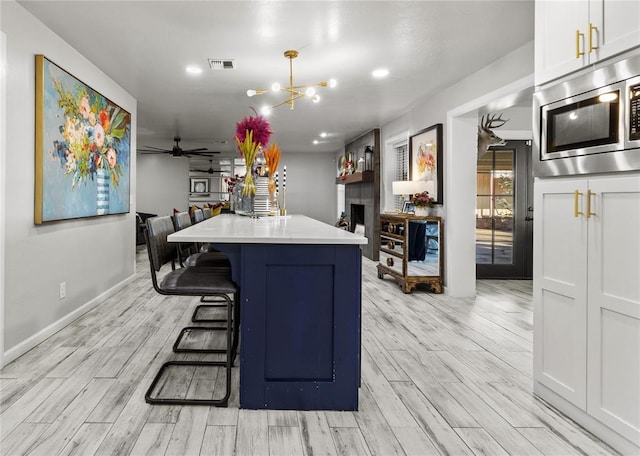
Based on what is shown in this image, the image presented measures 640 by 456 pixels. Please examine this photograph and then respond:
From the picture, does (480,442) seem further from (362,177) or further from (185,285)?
(362,177)

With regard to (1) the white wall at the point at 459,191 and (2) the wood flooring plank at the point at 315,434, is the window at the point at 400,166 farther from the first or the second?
(2) the wood flooring plank at the point at 315,434

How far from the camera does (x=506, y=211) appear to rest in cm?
559

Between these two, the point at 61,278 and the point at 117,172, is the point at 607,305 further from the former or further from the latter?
the point at 117,172

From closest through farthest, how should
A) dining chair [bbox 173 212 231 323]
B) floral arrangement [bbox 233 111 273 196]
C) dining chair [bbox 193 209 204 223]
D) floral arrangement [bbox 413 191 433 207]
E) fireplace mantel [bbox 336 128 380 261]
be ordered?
1. dining chair [bbox 173 212 231 323]
2. floral arrangement [bbox 233 111 273 196]
3. dining chair [bbox 193 209 204 223]
4. floral arrangement [bbox 413 191 433 207]
5. fireplace mantel [bbox 336 128 380 261]

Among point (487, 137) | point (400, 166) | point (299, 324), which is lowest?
point (299, 324)

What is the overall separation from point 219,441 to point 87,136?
10.3 feet

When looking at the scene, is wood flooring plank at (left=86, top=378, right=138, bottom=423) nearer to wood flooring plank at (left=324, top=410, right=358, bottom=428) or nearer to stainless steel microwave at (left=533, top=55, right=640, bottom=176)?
wood flooring plank at (left=324, top=410, right=358, bottom=428)

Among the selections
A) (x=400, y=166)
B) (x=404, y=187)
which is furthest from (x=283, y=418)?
(x=400, y=166)

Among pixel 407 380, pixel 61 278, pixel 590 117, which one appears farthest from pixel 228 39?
pixel 407 380

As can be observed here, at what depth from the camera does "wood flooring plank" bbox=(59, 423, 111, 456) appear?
1652 millimetres

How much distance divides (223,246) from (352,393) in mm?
963

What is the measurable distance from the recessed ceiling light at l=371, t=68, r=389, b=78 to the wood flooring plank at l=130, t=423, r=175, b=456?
357cm

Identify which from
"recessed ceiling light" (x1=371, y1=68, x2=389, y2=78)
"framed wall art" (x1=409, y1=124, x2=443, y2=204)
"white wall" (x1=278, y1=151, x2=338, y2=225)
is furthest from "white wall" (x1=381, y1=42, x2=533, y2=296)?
"white wall" (x1=278, y1=151, x2=338, y2=225)

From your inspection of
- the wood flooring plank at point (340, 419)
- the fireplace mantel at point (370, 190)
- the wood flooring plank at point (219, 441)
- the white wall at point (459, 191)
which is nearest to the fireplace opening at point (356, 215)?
the fireplace mantel at point (370, 190)
